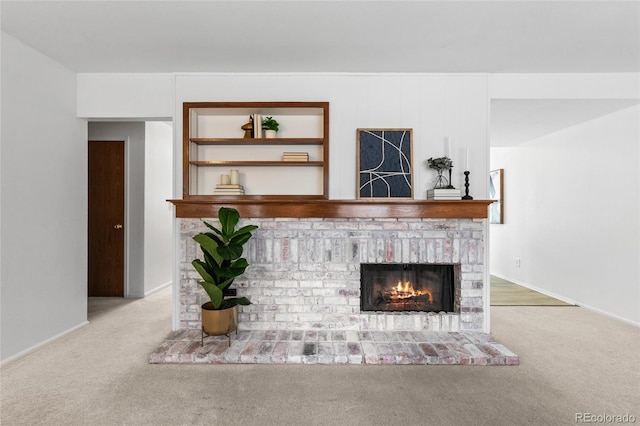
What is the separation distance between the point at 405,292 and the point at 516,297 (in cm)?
228

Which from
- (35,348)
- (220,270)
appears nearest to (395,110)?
(220,270)

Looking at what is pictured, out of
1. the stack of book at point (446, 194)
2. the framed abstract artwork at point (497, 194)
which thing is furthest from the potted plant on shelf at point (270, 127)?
the framed abstract artwork at point (497, 194)

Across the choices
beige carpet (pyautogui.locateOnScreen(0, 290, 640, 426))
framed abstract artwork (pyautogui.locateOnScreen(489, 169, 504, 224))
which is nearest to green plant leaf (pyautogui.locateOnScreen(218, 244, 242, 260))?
beige carpet (pyautogui.locateOnScreen(0, 290, 640, 426))

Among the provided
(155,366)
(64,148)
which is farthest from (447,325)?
(64,148)

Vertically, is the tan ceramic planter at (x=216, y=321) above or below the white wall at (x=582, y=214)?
below

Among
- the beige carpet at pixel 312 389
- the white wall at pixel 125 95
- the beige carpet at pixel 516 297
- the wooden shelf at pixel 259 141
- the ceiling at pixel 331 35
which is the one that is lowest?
the beige carpet at pixel 312 389

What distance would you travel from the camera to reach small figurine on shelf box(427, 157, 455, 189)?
120 inches

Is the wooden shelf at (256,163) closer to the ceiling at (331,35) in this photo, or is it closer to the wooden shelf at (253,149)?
the wooden shelf at (253,149)

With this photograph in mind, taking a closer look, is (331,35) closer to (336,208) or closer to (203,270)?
(336,208)

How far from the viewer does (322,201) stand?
3016 millimetres

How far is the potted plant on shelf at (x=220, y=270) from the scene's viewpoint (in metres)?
2.68

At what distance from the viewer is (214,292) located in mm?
2678

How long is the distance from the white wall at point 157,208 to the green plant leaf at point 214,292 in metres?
2.40

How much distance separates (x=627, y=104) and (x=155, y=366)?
194 inches
